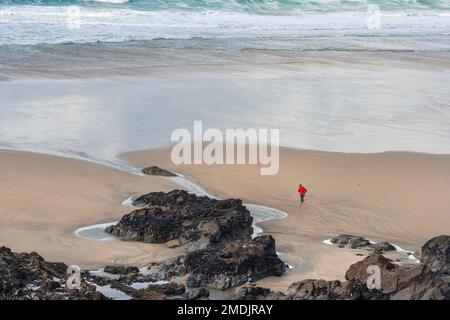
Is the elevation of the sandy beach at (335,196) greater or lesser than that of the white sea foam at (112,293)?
lesser

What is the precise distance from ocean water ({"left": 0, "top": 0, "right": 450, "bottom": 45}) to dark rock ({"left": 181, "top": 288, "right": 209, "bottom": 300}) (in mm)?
22755

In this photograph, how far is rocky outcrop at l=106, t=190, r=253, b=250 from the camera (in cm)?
1097

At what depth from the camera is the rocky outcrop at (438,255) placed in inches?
395

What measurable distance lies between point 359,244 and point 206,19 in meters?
31.7

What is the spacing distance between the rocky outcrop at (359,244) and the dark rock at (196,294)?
9.58 feet

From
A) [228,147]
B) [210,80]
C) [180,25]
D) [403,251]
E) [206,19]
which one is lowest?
[403,251]

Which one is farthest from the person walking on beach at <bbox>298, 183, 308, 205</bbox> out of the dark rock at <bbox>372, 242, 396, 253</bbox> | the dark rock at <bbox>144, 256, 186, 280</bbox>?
the dark rock at <bbox>144, 256, 186, 280</bbox>

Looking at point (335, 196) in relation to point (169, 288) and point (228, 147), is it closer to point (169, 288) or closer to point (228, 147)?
point (228, 147)

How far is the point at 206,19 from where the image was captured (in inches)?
1652

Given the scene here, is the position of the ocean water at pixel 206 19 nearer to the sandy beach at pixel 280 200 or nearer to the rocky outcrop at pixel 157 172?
the rocky outcrop at pixel 157 172

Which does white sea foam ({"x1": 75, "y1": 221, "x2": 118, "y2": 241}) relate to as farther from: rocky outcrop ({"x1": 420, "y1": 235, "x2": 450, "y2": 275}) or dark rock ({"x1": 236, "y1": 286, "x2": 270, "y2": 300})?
rocky outcrop ({"x1": 420, "y1": 235, "x2": 450, "y2": 275})

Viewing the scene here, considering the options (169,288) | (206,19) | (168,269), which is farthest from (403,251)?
(206,19)

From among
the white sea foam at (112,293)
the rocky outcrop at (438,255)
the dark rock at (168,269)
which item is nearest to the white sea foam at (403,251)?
the rocky outcrop at (438,255)

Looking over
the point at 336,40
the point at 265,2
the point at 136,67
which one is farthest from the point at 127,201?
the point at 265,2
